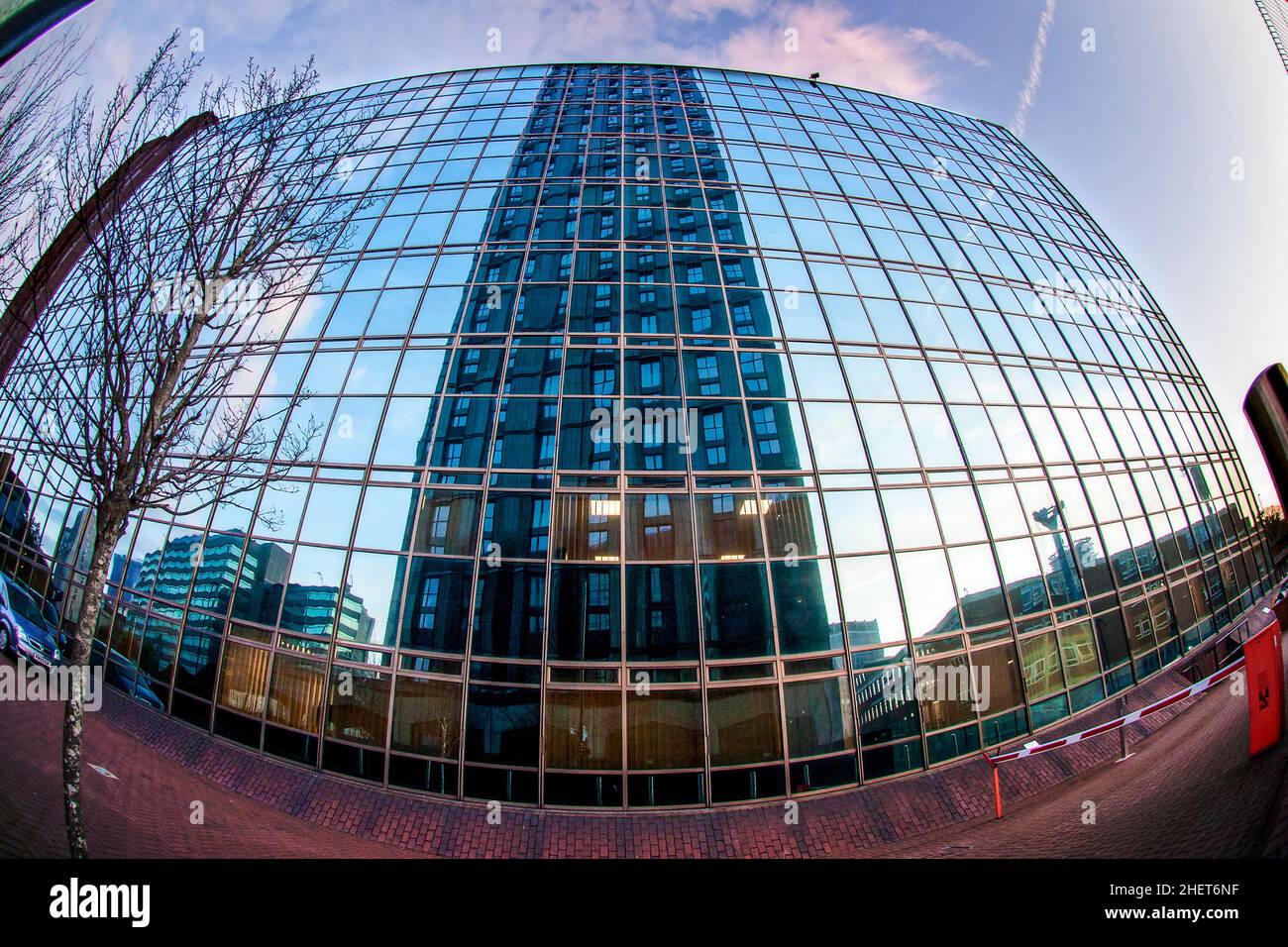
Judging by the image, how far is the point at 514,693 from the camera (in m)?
9.65

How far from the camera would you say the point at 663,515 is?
10.6 m

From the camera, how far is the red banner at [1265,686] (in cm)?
641

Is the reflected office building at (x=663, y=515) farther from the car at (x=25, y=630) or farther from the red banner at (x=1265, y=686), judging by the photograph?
the red banner at (x=1265, y=686)

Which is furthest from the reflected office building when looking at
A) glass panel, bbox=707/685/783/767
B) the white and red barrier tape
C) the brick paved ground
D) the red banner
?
the red banner

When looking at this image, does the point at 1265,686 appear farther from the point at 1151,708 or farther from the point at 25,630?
the point at 25,630

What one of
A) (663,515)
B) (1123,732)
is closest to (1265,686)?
(1123,732)

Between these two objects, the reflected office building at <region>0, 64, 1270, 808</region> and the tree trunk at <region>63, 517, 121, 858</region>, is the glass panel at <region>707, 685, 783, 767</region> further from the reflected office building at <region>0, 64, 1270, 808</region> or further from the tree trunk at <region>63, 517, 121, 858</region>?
the tree trunk at <region>63, 517, 121, 858</region>

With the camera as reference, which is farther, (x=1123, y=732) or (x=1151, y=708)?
(x=1123, y=732)

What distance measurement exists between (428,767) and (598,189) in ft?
55.0

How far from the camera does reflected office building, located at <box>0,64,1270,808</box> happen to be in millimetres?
9742

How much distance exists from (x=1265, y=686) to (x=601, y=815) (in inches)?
438

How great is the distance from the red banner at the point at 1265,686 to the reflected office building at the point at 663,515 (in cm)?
403

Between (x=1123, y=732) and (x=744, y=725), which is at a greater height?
(x=744, y=725)
